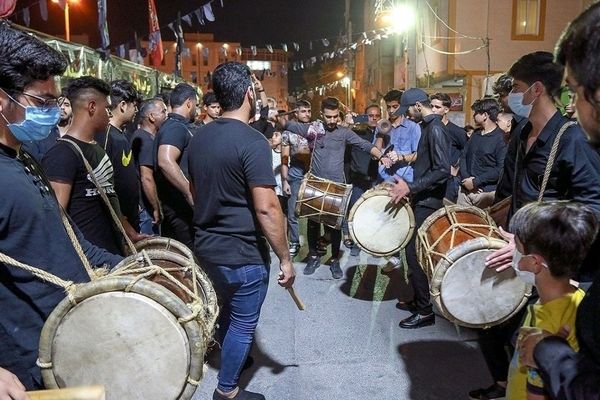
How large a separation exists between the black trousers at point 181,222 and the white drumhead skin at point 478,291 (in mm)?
2452

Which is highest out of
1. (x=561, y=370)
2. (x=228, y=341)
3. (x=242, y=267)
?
(x=561, y=370)

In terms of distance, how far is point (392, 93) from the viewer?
22.7 feet

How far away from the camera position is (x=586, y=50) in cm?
115

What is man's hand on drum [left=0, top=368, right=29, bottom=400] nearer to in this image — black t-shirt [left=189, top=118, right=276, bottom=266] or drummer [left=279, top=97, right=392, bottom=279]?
black t-shirt [left=189, top=118, right=276, bottom=266]

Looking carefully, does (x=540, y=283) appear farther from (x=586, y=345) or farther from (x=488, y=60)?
(x=488, y=60)

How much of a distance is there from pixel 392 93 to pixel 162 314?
5722 millimetres

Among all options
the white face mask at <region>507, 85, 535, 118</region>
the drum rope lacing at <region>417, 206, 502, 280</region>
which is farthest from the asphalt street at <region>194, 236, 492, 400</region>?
the white face mask at <region>507, 85, 535, 118</region>

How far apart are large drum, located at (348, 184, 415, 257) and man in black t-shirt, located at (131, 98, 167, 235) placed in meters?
1.98

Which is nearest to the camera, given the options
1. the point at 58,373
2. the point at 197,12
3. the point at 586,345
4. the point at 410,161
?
the point at 586,345

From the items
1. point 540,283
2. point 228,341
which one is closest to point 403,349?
point 228,341

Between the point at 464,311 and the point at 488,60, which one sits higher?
the point at 488,60

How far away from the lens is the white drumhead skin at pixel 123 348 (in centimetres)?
188

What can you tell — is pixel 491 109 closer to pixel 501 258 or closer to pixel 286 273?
pixel 501 258

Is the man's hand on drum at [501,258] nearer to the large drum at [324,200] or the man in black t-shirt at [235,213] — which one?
the man in black t-shirt at [235,213]
